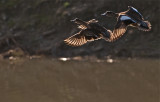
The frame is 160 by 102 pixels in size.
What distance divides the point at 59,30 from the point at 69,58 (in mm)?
3218

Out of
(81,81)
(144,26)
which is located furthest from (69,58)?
(144,26)

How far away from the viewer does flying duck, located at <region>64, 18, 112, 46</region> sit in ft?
20.4

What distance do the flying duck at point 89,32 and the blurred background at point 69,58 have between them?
28.0 ft

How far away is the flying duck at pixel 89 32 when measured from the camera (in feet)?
20.4

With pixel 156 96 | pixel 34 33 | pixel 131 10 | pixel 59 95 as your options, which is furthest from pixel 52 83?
pixel 131 10

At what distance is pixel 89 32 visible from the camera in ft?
21.7

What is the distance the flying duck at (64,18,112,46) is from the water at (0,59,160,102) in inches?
438

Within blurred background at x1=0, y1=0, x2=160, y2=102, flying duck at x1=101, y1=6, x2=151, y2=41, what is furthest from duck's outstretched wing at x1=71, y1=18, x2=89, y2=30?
blurred background at x1=0, y1=0, x2=160, y2=102

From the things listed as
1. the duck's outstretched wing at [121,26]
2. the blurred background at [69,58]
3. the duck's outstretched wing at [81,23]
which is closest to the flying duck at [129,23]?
the duck's outstretched wing at [121,26]

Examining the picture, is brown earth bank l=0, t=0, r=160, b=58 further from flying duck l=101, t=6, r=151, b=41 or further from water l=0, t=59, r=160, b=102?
flying duck l=101, t=6, r=151, b=41

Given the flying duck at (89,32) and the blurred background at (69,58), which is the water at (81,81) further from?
the flying duck at (89,32)

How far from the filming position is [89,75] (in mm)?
21391

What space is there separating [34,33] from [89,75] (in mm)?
7800

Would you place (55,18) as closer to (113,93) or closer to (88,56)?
(88,56)
